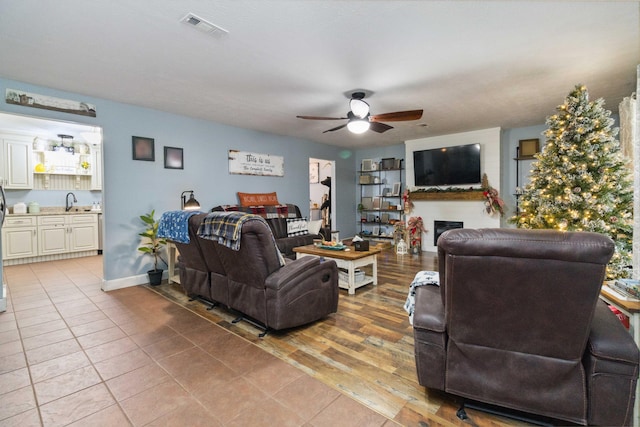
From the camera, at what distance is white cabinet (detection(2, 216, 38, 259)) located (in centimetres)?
515

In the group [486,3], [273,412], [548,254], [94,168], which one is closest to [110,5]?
[486,3]

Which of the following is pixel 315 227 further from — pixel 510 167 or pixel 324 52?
pixel 510 167

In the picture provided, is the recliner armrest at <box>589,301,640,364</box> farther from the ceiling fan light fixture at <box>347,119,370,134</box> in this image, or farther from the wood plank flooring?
the ceiling fan light fixture at <box>347,119,370,134</box>

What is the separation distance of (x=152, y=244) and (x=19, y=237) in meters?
3.29

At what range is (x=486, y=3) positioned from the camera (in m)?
1.92

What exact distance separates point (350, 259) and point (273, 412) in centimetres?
201

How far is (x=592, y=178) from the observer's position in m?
3.04

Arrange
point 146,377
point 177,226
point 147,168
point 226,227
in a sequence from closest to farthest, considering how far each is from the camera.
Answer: point 146,377
point 226,227
point 177,226
point 147,168

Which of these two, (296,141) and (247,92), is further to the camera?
(296,141)

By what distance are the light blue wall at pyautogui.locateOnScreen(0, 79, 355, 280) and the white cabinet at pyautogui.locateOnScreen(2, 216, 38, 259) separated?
2934 mm

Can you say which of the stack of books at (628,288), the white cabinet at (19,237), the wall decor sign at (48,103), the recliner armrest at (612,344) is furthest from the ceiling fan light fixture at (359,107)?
the white cabinet at (19,237)

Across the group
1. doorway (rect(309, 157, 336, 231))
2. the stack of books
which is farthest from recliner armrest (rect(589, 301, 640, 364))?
doorway (rect(309, 157, 336, 231))

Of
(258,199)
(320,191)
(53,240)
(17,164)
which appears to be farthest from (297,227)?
(17,164)

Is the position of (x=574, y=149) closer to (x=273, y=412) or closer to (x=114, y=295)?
(x=273, y=412)
